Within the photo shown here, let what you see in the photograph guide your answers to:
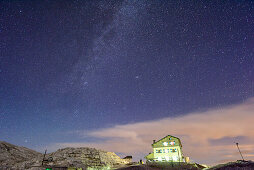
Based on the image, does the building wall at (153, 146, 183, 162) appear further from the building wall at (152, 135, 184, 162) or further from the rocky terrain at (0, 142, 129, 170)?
the rocky terrain at (0, 142, 129, 170)

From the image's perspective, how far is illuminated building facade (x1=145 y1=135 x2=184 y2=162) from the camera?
51062 millimetres

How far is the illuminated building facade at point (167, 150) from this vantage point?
2010 inches

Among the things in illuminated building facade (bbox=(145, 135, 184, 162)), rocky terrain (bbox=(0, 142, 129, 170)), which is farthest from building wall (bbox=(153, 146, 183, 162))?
rocky terrain (bbox=(0, 142, 129, 170))

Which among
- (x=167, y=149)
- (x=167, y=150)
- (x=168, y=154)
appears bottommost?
(x=168, y=154)

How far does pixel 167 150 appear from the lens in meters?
52.8

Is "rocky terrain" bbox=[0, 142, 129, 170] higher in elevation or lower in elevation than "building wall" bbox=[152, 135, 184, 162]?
lower

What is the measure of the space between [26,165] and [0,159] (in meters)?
25.5

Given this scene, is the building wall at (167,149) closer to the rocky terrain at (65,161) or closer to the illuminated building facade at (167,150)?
the illuminated building facade at (167,150)

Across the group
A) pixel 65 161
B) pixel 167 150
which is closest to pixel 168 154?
pixel 167 150

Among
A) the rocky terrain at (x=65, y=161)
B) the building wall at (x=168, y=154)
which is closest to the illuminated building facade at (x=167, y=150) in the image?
the building wall at (x=168, y=154)

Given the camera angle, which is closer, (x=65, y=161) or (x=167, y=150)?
(x=167, y=150)

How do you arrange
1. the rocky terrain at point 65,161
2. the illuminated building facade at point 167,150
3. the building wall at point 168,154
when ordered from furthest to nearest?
the rocky terrain at point 65,161 < the illuminated building facade at point 167,150 < the building wall at point 168,154

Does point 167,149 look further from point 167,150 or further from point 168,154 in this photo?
point 168,154

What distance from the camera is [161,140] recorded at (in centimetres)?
5547
